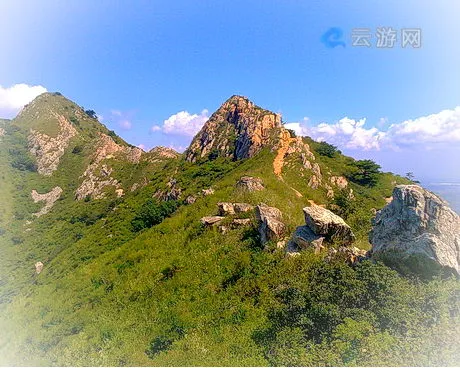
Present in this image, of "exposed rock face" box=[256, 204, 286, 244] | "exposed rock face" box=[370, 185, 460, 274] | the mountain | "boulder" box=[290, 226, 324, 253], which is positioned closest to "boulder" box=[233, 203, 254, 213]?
the mountain

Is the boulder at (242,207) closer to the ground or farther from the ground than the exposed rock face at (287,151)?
closer to the ground

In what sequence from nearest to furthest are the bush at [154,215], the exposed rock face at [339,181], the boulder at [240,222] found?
1. the boulder at [240,222]
2. the bush at [154,215]
3. the exposed rock face at [339,181]

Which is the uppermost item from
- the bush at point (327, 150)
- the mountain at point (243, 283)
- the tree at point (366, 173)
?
the bush at point (327, 150)

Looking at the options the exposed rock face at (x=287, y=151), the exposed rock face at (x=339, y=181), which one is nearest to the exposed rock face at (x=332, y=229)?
the exposed rock face at (x=287, y=151)

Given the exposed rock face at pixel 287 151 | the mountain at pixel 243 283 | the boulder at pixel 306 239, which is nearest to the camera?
the mountain at pixel 243 283

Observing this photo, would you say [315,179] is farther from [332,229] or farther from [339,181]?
[332,229]

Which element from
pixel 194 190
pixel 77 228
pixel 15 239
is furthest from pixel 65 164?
pixel 194 190

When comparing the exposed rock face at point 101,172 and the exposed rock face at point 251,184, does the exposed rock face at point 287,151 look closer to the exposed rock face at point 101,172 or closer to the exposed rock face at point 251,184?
the exposed rock face at point 251,184

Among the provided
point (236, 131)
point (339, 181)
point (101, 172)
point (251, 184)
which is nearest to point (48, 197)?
point (101, 172)
